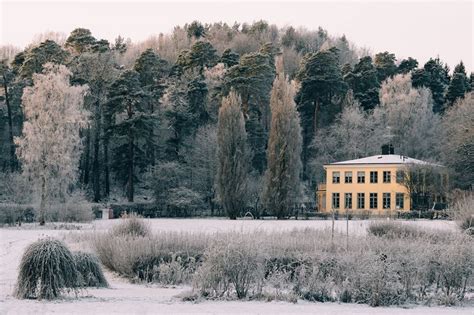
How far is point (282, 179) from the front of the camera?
45.0m

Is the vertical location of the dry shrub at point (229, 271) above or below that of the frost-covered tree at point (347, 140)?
below

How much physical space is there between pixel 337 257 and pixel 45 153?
25.4 metres

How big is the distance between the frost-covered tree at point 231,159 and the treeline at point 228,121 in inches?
2.5

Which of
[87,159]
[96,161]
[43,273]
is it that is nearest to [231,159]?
[96,161]

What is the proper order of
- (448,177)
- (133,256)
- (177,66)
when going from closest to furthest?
(133,256) < (448,177) < (177,66)

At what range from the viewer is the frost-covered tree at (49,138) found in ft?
123

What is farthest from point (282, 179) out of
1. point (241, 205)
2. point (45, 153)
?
point (45, 153)

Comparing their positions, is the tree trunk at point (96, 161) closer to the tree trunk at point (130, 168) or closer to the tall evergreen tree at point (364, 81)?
the tree trunk at point (130, 168)

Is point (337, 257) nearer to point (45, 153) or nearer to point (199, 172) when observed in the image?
point (45, 153)

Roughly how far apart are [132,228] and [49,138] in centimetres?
1750

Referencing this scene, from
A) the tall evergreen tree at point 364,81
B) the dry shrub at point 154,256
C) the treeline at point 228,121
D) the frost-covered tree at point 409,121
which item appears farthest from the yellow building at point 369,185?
the dry shrub at point 154,256

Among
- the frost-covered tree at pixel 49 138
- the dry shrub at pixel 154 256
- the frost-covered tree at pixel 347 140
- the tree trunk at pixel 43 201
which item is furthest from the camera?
the frost-covered tree at pixel 347 140

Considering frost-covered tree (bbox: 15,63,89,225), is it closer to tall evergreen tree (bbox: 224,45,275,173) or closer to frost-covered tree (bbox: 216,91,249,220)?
frost-covered tree (bbox: 216,91,249,220)

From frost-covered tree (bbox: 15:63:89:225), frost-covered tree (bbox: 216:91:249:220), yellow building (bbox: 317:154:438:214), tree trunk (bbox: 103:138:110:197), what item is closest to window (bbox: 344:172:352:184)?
yellow building (bbox: 317:154:438:214)
